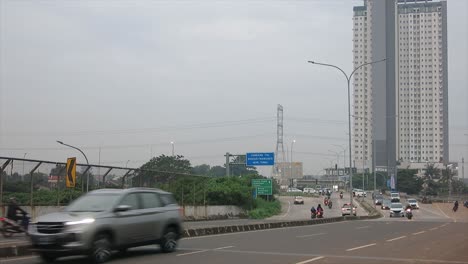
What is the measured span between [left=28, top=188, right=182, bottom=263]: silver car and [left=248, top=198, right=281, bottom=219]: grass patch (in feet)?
151

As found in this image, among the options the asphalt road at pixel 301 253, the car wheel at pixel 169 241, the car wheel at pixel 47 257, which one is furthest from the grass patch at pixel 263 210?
the car wheel at pixel 47 257

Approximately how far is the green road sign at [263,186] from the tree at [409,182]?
84.7 metres

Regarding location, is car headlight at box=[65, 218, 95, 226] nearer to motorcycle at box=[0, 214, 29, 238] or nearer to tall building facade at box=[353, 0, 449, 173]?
motorcycle at box=[0, 214, 29, 238]

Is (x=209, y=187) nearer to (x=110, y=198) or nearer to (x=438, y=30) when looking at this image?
(x=110, y=198)

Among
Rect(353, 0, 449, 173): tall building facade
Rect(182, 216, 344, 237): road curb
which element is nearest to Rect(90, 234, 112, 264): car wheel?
Rect(182, 216, 344, 237): road curb

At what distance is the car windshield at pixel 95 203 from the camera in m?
13.5

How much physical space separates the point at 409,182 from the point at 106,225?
140 metres

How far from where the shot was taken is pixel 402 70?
121 metres

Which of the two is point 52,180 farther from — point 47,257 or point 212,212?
point 212,212

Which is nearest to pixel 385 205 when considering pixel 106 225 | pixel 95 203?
pixel 95 203

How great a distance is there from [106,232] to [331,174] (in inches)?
7444

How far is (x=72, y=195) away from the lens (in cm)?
3030

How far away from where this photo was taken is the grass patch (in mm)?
61781

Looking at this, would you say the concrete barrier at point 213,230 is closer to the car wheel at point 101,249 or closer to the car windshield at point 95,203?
the car windshield at point 95,203
